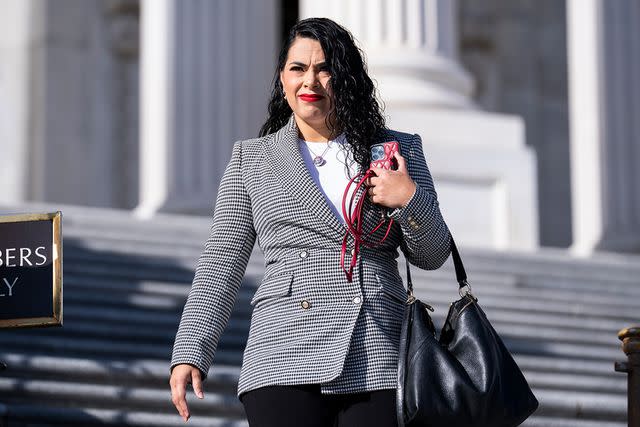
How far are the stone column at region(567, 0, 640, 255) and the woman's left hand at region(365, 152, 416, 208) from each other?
9.84 m

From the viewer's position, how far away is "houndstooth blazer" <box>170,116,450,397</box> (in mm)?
4008

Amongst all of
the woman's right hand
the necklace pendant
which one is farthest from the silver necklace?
the woman's right hand

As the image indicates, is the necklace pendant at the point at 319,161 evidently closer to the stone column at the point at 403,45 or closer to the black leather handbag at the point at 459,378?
the black leather handbag at the point at 459,378

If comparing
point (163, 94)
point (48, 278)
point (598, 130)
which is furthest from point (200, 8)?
point (48, 278)

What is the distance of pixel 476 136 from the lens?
42.3 feet

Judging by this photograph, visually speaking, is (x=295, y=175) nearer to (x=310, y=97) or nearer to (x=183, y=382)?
(x=310, y=97)

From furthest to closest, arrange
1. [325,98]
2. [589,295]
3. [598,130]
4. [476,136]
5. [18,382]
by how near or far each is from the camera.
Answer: [598,130] → [476,136] → [589,295] → [18,382] → [325,98]

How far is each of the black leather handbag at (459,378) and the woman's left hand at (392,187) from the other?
25 cm

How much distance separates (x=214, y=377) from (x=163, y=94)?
5.86 metres

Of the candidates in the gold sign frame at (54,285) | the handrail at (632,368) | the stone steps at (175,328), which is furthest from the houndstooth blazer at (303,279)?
the stone steps at (175,328)

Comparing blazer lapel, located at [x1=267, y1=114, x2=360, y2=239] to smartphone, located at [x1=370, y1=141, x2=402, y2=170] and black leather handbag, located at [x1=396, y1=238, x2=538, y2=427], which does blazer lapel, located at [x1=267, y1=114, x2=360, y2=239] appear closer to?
smartphone, located at [x1=370, y1=141, x2=402, y2=170]

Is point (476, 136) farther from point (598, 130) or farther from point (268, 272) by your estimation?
point (268, 272)

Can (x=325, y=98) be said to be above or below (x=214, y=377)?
above

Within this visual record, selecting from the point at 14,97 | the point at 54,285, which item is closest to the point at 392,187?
the point at 54,285
